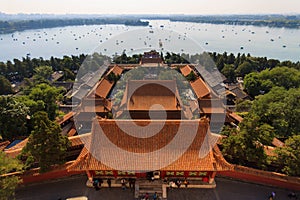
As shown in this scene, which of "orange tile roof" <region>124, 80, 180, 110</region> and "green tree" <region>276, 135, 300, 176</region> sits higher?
"orange tile roof" <region>124, 80, 180, 110</region>

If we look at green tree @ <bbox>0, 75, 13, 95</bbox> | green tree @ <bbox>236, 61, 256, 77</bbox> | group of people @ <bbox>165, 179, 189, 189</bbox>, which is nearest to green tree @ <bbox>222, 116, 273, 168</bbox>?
group of people @ <bbox>165, 179, 189, 189</bbox>

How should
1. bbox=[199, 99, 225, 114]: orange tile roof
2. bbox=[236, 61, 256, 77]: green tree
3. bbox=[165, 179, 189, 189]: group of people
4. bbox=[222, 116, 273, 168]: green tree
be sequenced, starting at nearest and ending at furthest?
bbox=[222, 116, 273, 168]: green tree → bbox=[165, 179, 189, 189]: group of people → bbox=[199, 99, 225, 114]: orange tile roof → bbox=[236, 61, 256, 77]: green tree

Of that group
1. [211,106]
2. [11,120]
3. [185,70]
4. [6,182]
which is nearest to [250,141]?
[211,106]

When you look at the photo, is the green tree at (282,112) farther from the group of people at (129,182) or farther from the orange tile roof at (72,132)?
the orange tile roof at (72,132)

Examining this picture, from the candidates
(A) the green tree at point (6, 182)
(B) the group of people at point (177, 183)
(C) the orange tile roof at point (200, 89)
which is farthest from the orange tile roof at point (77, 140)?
(C) the orange tile roof at point (200, 89)

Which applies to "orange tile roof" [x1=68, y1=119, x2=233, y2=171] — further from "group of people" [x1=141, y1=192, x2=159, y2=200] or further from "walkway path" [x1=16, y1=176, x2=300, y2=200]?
"walkway path" [x1=16, y1=176, x2=300, y2=200]

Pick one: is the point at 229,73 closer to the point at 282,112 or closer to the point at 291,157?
the point at 282,112

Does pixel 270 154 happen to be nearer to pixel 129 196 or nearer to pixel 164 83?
pixel 129 196

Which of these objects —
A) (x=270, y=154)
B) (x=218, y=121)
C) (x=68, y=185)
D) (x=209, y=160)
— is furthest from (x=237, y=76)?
(x=68, y=185)
